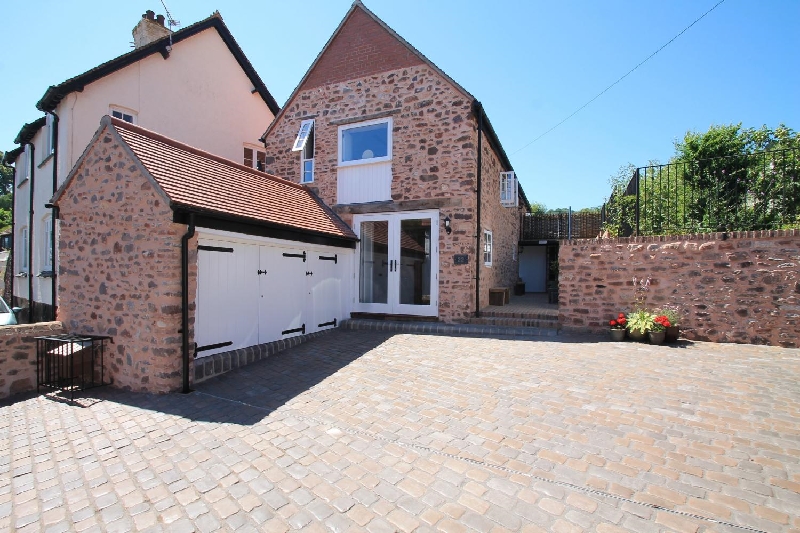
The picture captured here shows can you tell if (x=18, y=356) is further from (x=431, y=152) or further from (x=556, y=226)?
(x=556, y=226)

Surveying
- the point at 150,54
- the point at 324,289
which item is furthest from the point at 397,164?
the point at 150,54

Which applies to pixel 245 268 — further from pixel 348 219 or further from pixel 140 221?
pixel 348 219

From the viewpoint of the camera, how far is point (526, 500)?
2916 mm

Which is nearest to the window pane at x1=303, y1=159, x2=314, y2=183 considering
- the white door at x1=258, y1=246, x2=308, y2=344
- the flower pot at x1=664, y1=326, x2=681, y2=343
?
the white door at x1=258, y1=246, x2=308, y2=344

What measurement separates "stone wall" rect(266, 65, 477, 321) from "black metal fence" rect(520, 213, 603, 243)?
406 inches

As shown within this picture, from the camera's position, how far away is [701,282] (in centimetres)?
787

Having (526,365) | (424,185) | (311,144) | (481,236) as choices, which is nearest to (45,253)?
(311,144)

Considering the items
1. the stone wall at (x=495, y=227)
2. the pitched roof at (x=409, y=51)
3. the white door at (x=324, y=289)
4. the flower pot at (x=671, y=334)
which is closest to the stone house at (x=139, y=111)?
the pitched roof at (x=409, y=51)

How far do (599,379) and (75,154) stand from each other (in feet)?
43.0

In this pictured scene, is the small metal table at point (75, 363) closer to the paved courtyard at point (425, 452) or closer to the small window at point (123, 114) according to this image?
the paved courtyard at point (425, 452)

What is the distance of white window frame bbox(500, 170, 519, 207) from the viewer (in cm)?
1302

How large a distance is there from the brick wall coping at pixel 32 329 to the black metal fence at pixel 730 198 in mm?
11662

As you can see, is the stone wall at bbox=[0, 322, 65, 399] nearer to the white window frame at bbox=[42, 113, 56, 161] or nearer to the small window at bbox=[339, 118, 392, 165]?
the white window frame at bbox=[42, 113, 56, 161]

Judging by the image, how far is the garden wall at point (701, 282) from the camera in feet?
24.0
